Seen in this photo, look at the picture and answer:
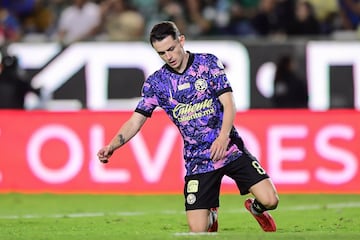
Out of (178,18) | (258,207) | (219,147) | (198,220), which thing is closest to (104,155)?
(219,147)

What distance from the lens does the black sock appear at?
427 inches

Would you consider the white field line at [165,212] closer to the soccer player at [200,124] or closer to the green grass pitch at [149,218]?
the green grass pitch at [149,218]

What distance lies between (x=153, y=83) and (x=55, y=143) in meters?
6.37

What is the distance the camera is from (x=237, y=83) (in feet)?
62.5

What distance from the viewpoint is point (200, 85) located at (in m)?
10.4

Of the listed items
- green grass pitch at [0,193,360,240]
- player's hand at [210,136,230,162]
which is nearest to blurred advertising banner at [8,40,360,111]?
green grass pitch at [0,193,360,240]

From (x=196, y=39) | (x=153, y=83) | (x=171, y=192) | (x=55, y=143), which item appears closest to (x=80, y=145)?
(x=55, y=143)

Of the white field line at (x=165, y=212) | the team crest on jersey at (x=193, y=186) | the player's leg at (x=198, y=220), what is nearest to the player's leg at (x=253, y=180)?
the team crest on jersey at (x=193, y=186)

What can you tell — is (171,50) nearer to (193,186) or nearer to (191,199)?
(193,186)

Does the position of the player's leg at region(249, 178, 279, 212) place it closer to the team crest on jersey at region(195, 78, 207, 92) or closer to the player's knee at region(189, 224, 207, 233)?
the player's knee at region(189, 224, 207, 233)

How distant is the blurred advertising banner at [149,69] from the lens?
62.4 ft

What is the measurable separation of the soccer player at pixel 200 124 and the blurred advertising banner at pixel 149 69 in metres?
8.36

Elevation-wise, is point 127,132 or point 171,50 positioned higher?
point 171,50

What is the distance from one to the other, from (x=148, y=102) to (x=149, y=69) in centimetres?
871
